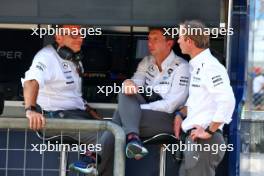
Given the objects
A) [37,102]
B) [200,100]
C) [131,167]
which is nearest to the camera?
[200,100]

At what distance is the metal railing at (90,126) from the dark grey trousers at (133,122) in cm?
58

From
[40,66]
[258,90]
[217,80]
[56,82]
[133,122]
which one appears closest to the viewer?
[217,80]

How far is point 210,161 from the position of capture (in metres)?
4.81

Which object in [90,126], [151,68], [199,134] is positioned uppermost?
[151,68]

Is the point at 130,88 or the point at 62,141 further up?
the point at 130,88

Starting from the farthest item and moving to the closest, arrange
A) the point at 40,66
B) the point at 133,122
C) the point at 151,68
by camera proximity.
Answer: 1. the point at 151,68
2. the point at 40,66
3. the point at 133,122

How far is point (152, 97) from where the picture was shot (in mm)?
5180

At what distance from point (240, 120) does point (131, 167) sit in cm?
105

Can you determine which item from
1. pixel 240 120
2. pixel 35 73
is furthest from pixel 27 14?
pixel 240 120

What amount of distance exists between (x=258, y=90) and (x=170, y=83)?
2.00 m

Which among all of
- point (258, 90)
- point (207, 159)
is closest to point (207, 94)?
point (207, 159)

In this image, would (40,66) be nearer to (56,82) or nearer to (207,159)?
(56,82)

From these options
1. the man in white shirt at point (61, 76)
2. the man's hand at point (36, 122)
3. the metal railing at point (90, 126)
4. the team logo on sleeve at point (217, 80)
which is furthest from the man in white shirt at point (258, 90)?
the man's hand at point (36, 122)

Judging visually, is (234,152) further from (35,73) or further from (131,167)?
(35,73)
